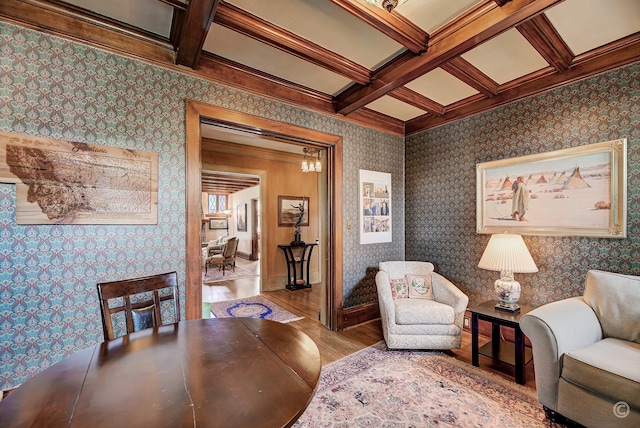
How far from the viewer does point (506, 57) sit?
2518 millimetres

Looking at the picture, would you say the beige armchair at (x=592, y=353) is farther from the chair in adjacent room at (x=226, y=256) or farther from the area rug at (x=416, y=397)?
the chair in adjacent room at (x=226, y=256)

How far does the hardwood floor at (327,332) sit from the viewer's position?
8.52 feet

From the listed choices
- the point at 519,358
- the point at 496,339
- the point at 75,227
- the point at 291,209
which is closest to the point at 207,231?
the point at 291,209

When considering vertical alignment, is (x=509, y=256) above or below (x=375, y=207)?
below

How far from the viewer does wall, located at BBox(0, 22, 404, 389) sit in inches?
70.3

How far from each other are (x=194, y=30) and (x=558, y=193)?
352 cm

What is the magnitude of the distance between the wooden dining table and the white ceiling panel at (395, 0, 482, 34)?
7.30 ft

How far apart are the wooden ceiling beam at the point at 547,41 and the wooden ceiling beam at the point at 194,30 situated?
7.08 ft

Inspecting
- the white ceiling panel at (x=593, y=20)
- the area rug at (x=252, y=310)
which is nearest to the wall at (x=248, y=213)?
the area rug at (x=252, y=310)

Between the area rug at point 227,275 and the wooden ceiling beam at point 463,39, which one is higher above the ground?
the wooden ceiling beam at point 463,39

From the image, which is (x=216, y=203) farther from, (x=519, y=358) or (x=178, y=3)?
(x=519, y=358)

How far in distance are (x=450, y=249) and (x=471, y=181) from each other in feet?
2.97

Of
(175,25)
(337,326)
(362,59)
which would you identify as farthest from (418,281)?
(175,25)

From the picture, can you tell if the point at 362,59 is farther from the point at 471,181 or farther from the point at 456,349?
the point at 456,349
